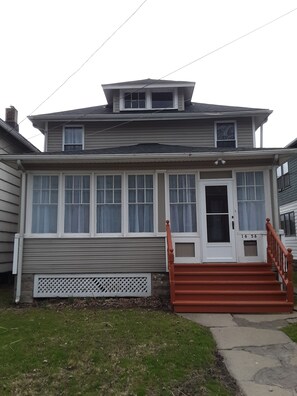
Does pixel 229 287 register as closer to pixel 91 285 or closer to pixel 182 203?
pixel 182 203

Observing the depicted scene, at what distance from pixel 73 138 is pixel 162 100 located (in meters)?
3.31

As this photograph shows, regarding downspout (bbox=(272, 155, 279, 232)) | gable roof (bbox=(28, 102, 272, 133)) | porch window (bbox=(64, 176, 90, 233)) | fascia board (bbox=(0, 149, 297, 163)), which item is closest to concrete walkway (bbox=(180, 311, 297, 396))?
downspout (bbox=(272, 155, 279, 232))

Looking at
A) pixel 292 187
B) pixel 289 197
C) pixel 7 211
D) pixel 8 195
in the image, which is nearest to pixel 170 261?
pixel 7 211

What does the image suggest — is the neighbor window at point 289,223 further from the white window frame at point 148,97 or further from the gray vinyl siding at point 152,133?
the white window frame at point 148,97

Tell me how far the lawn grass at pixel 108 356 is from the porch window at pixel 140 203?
2.39 meters

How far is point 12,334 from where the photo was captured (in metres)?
5.44

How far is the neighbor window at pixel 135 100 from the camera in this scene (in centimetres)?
1214

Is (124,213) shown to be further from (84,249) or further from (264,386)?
(264,386)

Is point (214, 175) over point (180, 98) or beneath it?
beneath

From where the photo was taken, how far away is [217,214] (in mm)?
8484

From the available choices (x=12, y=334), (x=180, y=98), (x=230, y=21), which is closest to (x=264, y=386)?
(x=12, y=334)

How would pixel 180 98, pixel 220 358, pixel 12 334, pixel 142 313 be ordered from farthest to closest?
pixel 180 98 → pixel 142 313 → pixel 12 334 → pixel 220 358

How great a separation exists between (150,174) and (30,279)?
3.67 metres

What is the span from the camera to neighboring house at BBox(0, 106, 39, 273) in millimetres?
10797
